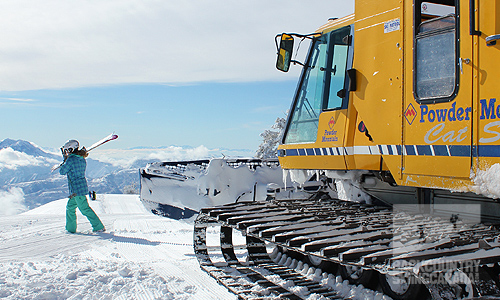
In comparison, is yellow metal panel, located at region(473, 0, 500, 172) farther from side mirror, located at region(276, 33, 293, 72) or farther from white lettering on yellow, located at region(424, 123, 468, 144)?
side mirror, located at region(276, 33, 293, 72)

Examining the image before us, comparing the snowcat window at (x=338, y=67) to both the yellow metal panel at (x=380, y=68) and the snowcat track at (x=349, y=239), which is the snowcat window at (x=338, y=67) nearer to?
the yellow metal panel at (x=380, y=68)

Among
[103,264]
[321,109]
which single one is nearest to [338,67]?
[321,109]

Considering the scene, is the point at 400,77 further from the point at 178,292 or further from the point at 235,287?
the point at 178,292

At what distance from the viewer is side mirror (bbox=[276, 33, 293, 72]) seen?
5.16m

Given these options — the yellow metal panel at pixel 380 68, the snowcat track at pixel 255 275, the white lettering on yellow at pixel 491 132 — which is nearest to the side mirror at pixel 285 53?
the yellow metal panel at pixel 380 68

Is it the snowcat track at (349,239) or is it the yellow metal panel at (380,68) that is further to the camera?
the yellow metal panel at (380,68)

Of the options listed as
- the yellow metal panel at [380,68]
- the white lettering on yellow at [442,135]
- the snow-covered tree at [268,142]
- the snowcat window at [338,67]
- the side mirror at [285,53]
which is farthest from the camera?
the snow-covered tree at [268,142]

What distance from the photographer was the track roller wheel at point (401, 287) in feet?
12.1

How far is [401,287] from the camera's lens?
152 inches

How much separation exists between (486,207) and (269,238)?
1847 mm

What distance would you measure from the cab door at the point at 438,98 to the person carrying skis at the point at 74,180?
6633mm

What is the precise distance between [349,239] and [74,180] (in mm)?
6635

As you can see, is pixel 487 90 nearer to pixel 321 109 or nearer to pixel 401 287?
pixel 401 287

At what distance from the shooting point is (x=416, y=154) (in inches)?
148
